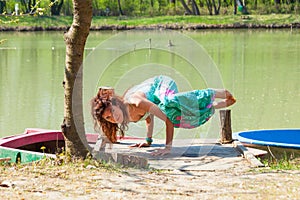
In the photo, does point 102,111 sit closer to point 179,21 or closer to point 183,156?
point 183,156

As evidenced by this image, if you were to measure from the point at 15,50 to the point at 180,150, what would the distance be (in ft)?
60.1

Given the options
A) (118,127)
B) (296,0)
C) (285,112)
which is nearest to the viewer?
(118,127)

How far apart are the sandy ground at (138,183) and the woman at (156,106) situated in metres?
0.56

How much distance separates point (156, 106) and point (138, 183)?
4.02 ft

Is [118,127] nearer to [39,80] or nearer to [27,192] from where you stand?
[27,192]

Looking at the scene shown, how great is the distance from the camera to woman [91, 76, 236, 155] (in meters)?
5.12

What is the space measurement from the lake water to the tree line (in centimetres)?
1557

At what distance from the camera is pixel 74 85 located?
490cm

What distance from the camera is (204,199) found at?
368cm

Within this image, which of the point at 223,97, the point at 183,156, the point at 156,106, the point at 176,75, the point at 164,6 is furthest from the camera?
the point at 164,6

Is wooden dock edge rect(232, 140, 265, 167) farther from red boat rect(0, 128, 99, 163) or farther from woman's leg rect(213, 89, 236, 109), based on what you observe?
red boat rect(0, 128, 99, 163)

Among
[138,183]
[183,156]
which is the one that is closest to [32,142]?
[183,156]

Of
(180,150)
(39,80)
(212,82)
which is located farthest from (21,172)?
(39,80)

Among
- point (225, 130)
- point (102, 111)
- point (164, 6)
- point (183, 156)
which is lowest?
point (183, 156)
